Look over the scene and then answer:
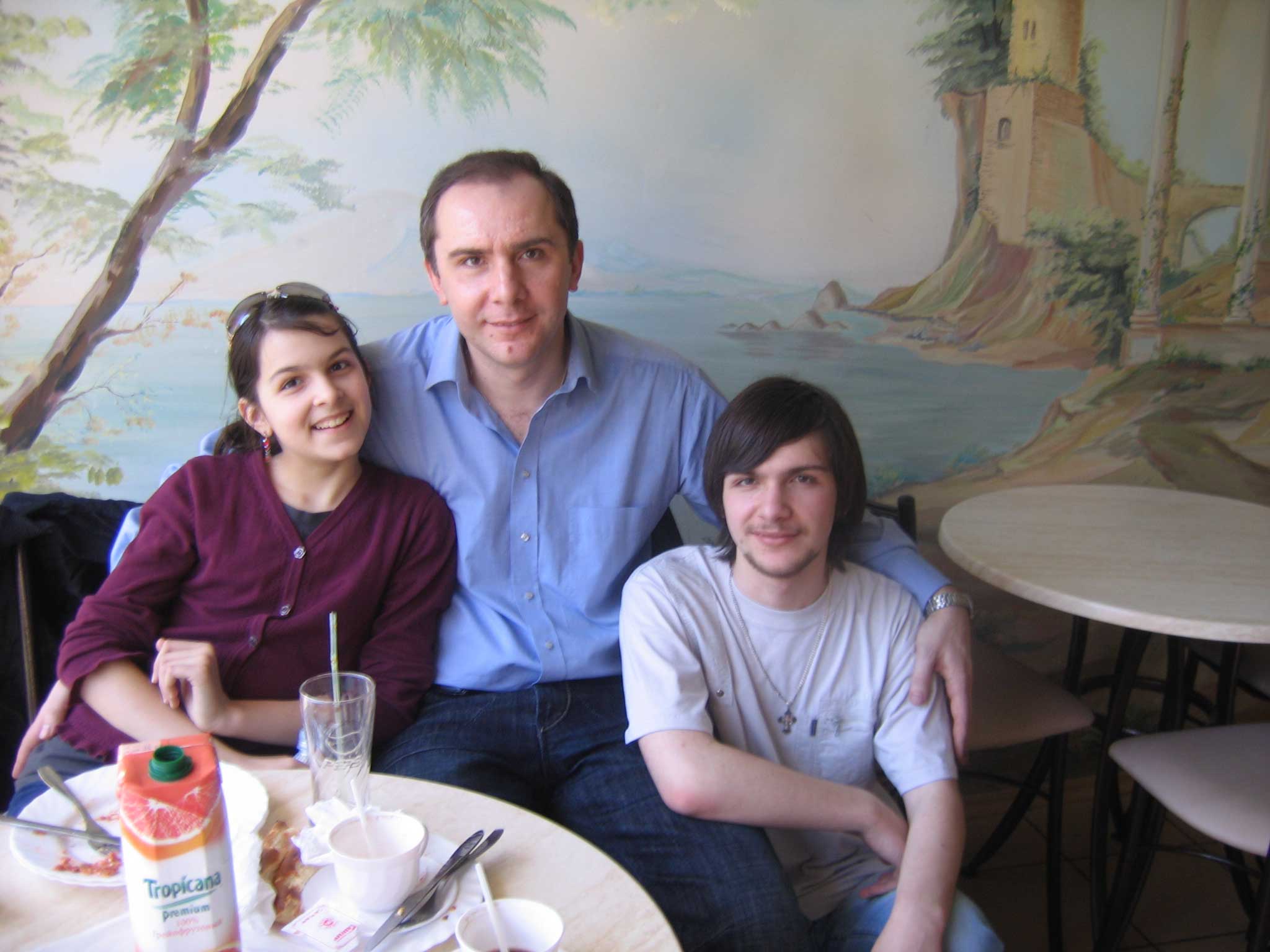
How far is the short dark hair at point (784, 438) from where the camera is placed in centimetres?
157

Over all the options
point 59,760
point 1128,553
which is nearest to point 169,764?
point 59,760

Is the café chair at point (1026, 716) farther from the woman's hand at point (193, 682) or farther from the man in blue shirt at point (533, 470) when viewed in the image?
the woman's hand at point (193, 682)

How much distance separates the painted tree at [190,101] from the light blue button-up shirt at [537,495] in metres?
0.57

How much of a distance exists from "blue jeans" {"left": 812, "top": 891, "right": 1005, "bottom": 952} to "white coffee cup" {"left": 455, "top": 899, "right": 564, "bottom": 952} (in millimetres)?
652

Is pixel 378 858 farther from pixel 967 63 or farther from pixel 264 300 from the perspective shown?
pixel 967 63

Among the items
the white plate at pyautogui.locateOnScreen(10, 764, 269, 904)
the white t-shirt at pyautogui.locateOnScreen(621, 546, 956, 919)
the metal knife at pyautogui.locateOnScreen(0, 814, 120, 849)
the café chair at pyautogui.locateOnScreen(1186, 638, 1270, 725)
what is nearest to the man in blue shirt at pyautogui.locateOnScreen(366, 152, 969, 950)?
the white t-shirt at pyautogui.locateOnScreen(621, 546, 956, 919)

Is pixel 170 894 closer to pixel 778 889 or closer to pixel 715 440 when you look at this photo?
pixel 778 889

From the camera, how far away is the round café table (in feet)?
5.67

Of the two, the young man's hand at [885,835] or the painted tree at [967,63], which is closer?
the young man's hand at [885,835]

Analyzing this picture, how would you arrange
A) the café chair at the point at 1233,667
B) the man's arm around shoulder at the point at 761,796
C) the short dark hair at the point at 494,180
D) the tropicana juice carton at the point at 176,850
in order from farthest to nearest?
1. the café chair at the point at 1233,667
2. the short dark hair at the point at 494,180
3. the man's arm around shoulder at the point at 761,796
4. the tropicana juice carton at the point at 176,850

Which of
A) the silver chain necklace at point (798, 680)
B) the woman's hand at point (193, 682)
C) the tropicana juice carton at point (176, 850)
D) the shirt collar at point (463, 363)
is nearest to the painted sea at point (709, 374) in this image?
the shirt collar at point (463, 363)

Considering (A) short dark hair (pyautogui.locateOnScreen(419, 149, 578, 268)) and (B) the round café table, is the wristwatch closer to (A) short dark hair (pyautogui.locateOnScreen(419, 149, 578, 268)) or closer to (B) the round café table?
(B) the round café table

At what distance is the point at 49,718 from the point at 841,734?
127cm

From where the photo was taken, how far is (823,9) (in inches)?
94.3
